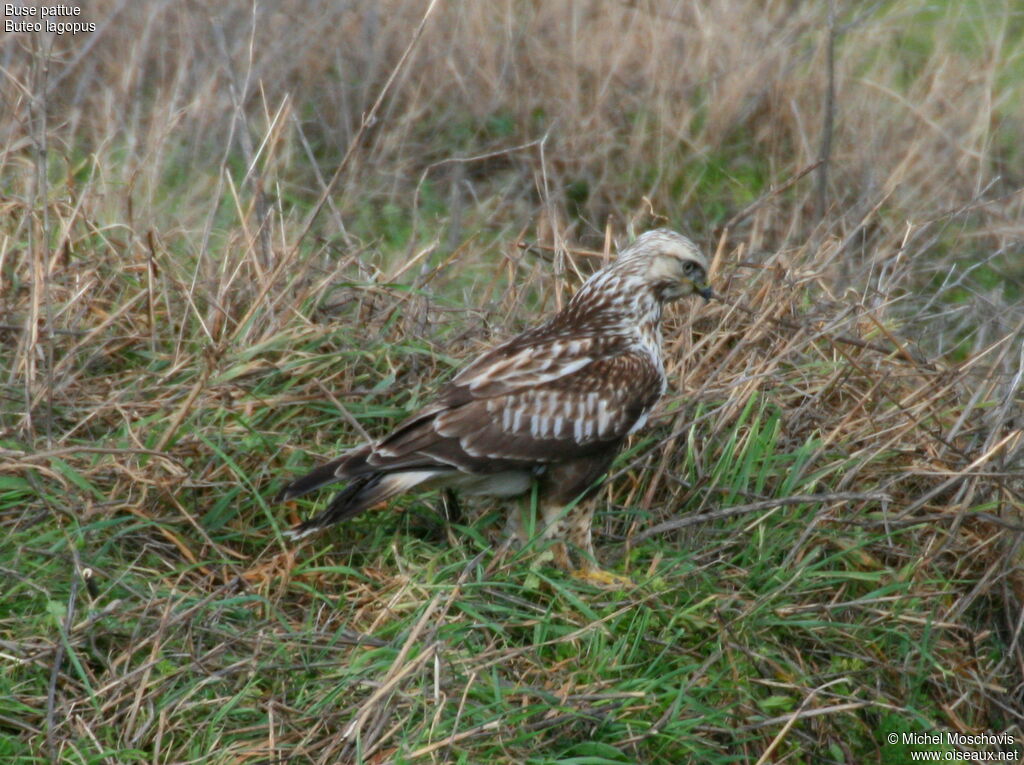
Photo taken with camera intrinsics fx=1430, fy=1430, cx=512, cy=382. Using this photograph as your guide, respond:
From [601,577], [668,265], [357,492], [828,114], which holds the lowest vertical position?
[601,577]

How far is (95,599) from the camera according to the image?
4.08 m

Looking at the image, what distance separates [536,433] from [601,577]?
1.66ft

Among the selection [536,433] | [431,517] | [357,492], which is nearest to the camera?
[357,492]

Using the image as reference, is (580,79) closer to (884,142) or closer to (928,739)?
(884,142)

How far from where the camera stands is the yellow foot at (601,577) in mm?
4408

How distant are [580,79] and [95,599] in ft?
16.6

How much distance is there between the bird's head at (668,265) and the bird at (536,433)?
0.29 feet

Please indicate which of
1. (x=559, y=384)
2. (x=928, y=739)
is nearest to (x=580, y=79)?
(x=559, y=384)

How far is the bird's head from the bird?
0.29 feet

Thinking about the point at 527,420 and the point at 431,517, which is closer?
the point at 527,420

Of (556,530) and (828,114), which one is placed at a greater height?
(828,114)

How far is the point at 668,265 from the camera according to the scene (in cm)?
506

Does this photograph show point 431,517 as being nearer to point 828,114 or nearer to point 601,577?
point 601,577

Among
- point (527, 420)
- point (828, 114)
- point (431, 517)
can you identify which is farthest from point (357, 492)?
point (828, 114)
